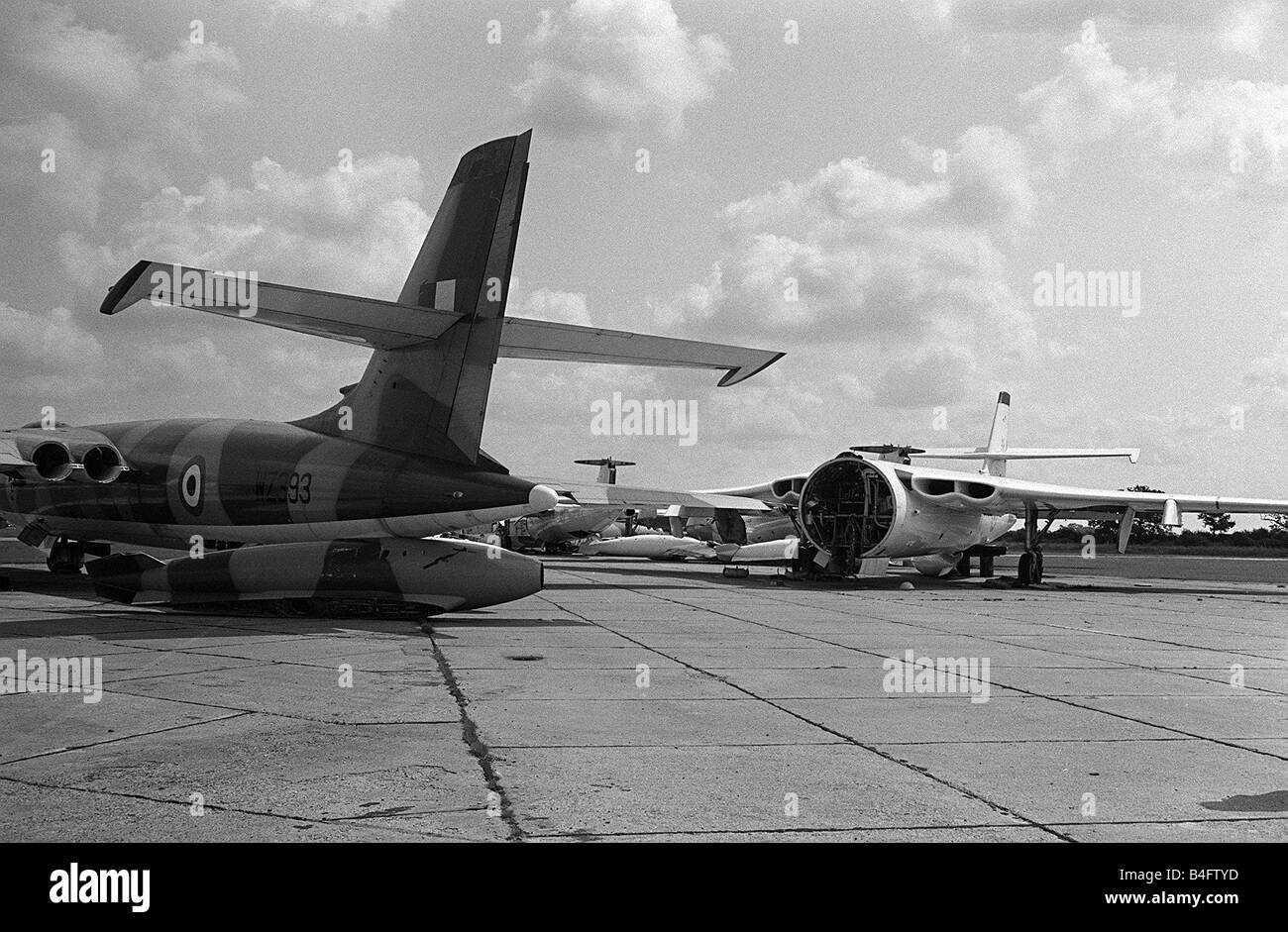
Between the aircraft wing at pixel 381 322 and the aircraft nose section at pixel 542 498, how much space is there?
7.69 ft

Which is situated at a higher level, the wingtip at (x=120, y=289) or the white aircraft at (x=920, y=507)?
the wingtip at (x=120, y=289)

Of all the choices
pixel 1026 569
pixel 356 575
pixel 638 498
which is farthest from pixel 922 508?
pixel 356 575

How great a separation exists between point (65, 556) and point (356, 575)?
1130cm

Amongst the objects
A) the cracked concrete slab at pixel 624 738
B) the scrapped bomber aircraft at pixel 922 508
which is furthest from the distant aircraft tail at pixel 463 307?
the scrapped bomber aircraft at pixel 922 508

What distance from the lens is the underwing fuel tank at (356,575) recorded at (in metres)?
14.1

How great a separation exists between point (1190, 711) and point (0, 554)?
3797cm

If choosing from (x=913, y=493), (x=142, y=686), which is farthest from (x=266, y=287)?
(x=913, y=493)

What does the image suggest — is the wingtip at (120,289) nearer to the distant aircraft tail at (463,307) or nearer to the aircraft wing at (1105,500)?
→ the distant aircraft tail at (463,307)

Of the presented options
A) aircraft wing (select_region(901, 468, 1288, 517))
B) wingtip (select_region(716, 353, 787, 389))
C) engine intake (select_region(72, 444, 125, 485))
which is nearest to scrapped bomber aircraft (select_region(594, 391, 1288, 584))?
Answer: aircraft wing (select_region(901, 468, 1288, 517))

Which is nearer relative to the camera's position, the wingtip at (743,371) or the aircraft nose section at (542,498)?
the aircraft nose section at (542,498)

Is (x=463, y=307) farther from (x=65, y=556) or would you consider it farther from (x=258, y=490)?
(x=65, y=556)

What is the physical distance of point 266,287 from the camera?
11531 mm
